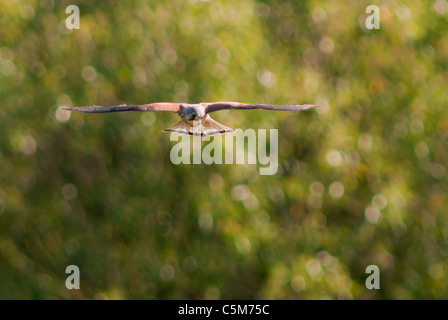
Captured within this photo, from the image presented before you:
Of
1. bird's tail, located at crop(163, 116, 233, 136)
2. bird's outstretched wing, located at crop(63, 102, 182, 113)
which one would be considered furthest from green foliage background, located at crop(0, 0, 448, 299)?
bird's outstretched wing, located at crop(63, 102, 182, 113)

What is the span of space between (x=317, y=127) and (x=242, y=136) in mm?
1051

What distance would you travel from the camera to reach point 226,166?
8.62m

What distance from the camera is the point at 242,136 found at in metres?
8.52

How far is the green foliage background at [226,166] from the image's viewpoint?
8.70m

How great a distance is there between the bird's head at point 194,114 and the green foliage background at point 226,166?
107 inches

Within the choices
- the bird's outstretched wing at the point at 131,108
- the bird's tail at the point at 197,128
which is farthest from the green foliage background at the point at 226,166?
the bird's outstretched wing at the point at 131,108

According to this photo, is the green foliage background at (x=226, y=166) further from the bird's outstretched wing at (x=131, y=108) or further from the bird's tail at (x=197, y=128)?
the bird's outstretched wing at (x=131, y=108)

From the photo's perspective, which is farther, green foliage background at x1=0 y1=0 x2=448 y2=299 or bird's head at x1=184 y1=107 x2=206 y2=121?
green foliage background at x1=0 y1=0 x2=448 y2=299

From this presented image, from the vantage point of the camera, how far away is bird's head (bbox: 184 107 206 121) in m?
5.61

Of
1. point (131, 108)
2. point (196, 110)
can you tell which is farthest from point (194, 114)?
point (131, 108)

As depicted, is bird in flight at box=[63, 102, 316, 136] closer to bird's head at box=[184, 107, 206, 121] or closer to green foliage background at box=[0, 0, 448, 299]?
bird's head at box=[184, 107, 206, 121]

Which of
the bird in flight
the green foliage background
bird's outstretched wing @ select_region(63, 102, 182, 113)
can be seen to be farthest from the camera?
the green foliage background

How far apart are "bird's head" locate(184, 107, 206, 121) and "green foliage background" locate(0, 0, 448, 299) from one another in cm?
271
